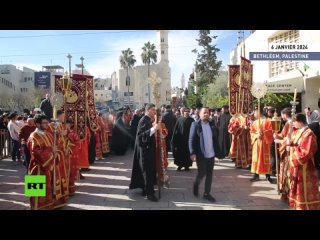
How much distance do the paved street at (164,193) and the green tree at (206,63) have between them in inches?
1233

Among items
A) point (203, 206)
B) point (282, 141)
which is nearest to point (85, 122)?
point (203, 206)

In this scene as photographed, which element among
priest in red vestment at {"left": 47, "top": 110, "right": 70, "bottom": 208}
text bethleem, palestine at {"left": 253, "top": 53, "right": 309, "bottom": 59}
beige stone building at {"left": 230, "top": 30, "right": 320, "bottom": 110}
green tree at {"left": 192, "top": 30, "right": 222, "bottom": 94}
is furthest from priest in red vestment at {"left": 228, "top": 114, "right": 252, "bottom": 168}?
green tree at {"left": 192, "top": 30, "right": 222, "bottom": 94}

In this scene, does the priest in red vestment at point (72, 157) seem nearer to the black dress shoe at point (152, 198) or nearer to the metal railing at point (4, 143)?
→ the black dress shoe at point (152, 198)

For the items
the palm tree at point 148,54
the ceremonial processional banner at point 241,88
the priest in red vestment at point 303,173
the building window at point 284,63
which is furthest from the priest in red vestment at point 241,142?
the palm tree at point 148,54

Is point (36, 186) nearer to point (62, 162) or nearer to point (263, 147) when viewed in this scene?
point (62, 162)

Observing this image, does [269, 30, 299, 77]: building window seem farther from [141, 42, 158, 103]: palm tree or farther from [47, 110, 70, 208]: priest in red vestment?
[141, 42, 158, 103]: palm tree

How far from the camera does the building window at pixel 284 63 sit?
15852 millimetres

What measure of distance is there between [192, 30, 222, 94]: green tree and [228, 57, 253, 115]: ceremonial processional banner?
30.0 m

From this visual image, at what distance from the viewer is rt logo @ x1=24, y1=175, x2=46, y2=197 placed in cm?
593

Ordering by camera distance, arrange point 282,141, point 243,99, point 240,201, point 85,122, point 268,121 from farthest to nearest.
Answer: point 243,99
point 85,122
point 268,121
point 240,201
point 282,141

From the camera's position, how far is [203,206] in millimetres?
6547

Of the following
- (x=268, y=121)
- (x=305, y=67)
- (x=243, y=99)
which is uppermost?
(x=305, y=67)

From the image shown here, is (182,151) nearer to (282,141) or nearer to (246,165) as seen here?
(246,165)

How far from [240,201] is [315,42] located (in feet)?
30.5
